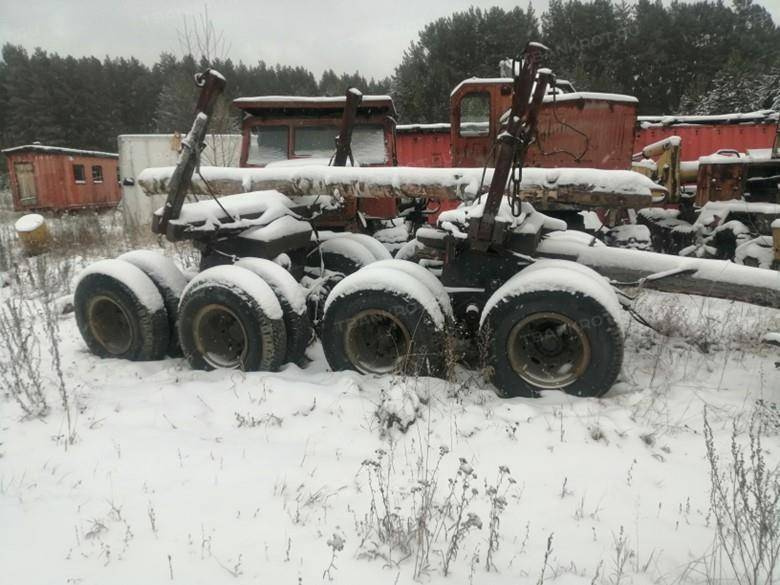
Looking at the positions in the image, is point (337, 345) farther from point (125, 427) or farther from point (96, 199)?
point (96, 199)

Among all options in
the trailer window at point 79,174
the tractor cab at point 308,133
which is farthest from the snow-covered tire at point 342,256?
the trailer window at point 79,174

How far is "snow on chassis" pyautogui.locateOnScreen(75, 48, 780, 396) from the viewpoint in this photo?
138 inches

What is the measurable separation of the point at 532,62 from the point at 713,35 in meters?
46.9

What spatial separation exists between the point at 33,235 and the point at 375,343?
9626 millimetres

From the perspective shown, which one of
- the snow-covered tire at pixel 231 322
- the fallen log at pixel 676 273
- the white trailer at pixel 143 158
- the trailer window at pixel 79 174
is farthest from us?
the trailer window at pixel 79 174

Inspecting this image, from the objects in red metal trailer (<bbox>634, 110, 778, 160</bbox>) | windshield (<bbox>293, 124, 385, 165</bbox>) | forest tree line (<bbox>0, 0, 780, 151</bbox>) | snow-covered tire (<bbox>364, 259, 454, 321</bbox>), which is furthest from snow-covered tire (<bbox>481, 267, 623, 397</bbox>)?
forest tree line (<bbox>0, 0, 780, 151</bbox>)

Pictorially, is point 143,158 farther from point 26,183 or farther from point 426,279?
point 426,279

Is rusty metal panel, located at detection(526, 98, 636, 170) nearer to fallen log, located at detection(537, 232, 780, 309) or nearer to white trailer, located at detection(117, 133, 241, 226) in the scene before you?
fallen log, located at detection(537, 232, 780, 309)

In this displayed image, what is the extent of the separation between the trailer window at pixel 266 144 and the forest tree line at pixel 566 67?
2221 cm

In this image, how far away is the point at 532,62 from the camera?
3.36m

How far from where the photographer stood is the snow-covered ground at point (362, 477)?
216 cm

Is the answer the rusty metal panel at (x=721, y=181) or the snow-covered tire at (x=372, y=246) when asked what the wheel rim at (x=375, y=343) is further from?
the rusty metal panel at (x=721, y=181)

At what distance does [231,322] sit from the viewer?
4.23 meters

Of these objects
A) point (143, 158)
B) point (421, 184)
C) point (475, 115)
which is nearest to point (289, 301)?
point (421, 184)
